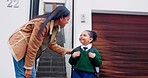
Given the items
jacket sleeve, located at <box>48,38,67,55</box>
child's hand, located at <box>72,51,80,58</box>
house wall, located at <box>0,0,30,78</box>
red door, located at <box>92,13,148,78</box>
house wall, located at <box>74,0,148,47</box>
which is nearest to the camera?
jacket sleeve, located at <box>48,38,67,55</box>

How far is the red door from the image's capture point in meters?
4.35

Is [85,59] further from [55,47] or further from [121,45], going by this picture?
[121,45]

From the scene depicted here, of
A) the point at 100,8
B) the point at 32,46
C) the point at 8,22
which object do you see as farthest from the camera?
the point at 100,8

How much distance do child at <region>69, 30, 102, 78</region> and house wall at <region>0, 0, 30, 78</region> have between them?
1.03m

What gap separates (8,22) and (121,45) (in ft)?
7.04

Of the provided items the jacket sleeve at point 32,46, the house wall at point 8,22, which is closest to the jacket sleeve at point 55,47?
the jacket sleeve at point 32,46

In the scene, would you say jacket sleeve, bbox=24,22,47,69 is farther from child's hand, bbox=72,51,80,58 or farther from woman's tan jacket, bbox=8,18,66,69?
child's hand, bbox=72,51,80,58

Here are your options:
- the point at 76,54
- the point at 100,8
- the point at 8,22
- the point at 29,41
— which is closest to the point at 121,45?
the point at 100,8

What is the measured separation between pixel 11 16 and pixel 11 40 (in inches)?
54.7

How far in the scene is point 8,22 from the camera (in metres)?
3.33

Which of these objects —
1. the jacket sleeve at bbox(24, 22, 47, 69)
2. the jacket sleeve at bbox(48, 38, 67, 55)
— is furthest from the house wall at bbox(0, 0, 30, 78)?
the jacket sleeve at bbox(24, 22, 47, 69)

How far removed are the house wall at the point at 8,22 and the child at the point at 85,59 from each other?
1.03 m

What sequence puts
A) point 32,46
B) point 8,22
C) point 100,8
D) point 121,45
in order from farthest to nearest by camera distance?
point 121,45
point 100,8
point 8,22
point 32,46

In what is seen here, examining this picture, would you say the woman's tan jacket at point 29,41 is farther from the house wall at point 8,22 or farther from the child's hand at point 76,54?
the house wall at point 8,22
